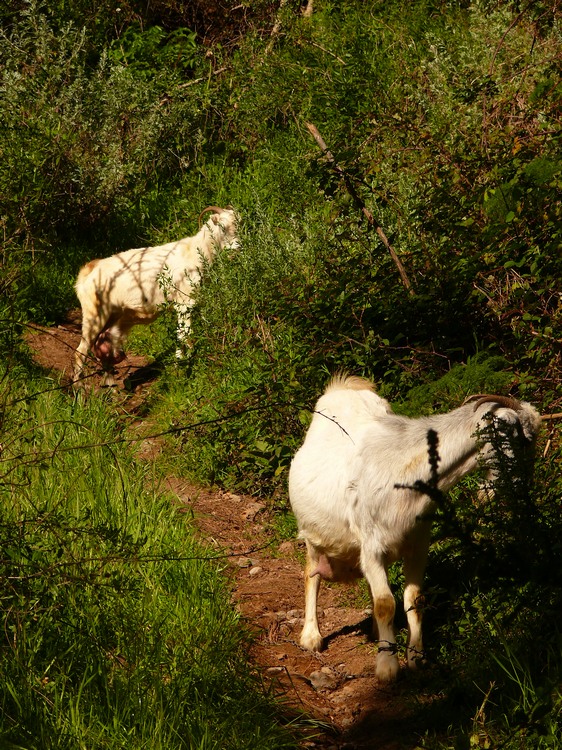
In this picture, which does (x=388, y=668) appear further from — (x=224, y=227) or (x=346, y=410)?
(x=224, y=227)

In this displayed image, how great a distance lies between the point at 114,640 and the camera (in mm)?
4254

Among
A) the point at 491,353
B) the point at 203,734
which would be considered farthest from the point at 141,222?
the point at 203,734

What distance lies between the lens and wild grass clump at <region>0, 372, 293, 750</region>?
356 cm

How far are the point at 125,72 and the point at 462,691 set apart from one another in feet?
33.7

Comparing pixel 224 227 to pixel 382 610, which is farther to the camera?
pixel 224 227

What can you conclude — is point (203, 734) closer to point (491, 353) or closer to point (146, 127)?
point (491, 353)

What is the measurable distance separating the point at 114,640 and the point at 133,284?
5732 mm

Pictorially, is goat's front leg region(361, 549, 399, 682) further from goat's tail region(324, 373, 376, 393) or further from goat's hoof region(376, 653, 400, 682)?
goat's tail region(324, 373, 376, 393)

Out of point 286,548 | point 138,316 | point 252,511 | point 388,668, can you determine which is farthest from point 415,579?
point 138,316

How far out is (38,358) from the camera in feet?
29.8

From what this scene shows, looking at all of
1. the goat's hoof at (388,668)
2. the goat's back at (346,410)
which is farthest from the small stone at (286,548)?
the goat's hoof at (388,668)

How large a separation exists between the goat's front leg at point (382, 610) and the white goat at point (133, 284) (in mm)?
5267

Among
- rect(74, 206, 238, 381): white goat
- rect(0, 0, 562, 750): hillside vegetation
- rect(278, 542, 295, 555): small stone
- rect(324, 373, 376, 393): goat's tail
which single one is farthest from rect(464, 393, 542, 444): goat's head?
rect(74, 206, 238, 381): white goat

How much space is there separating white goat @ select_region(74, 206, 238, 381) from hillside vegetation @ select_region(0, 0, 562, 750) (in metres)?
0.42
